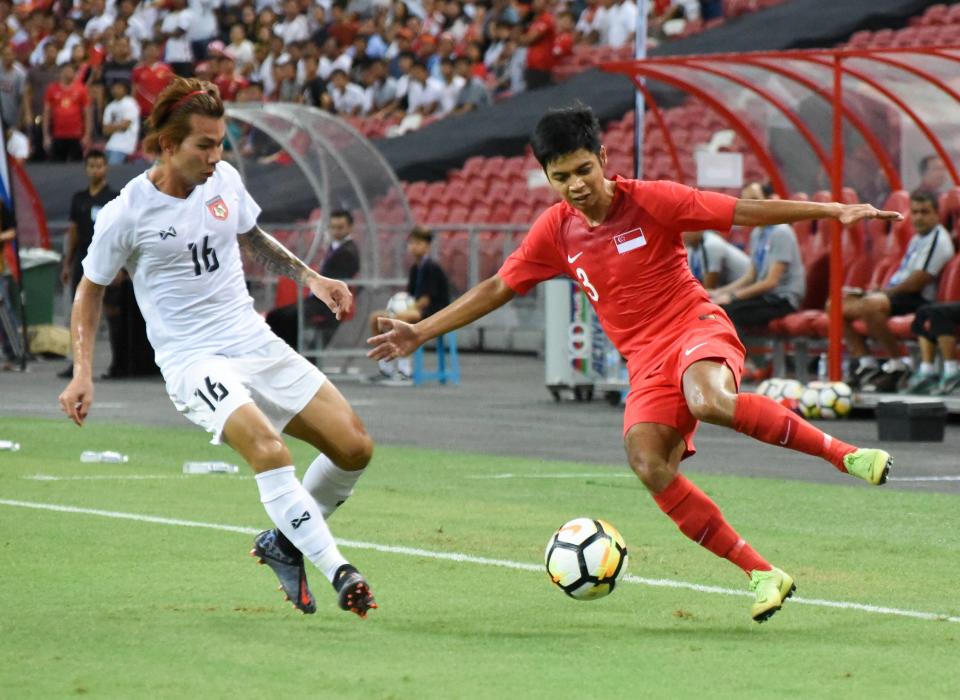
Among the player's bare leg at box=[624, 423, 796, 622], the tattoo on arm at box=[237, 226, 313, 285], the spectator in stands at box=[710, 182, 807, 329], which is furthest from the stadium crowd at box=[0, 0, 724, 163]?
the player's bare leg at box=[624, 423, 796, 622]

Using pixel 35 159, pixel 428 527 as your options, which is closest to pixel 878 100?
pixel 428 527

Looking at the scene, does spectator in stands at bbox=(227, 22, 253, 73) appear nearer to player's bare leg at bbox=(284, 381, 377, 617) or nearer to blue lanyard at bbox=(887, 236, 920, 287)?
blue lanyard at bbox=(887, 236, 920, 287)

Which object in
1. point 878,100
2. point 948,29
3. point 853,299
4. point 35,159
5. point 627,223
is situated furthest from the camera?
point 35,159

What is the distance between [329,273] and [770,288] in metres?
5.58

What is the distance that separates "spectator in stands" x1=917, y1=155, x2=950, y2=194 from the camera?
64.5ft

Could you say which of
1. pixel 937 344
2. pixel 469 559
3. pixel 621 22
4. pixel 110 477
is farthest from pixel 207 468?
pixel 621 22

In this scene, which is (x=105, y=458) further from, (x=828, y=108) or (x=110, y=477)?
(x=828, y=108)

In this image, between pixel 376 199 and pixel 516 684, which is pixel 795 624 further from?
pixel 376 199

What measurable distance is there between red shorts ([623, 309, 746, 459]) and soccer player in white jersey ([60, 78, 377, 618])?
1117 millimetres

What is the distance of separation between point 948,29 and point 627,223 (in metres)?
20.1

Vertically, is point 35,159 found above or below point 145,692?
below

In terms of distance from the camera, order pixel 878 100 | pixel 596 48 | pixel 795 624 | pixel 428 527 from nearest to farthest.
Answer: pixel 795 624
pixel 428 527
pixel 878 100
pixel 596 48

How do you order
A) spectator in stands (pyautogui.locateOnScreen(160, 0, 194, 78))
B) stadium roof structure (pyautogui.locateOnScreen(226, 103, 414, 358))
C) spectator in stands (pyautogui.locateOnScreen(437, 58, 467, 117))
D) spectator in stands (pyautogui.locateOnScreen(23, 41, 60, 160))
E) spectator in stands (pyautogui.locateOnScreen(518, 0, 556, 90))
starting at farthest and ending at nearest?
spectator in stands (pyautogui.locateOnScreen(160, 0, 194, 78)), spectator in stands (pyautogui.locateOnScreen(23, 41, 60, 160)), spectator in stands (pyautogui.locateOnScreen(437, 58, 467, 117)), spectator in stands (pyautogui.locateOnScreen(518, 0, 556, 90)), stadium roof structure (pyautogui.locateOnScreen(226, 103, 414, 358))

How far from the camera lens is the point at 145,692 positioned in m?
5.93
